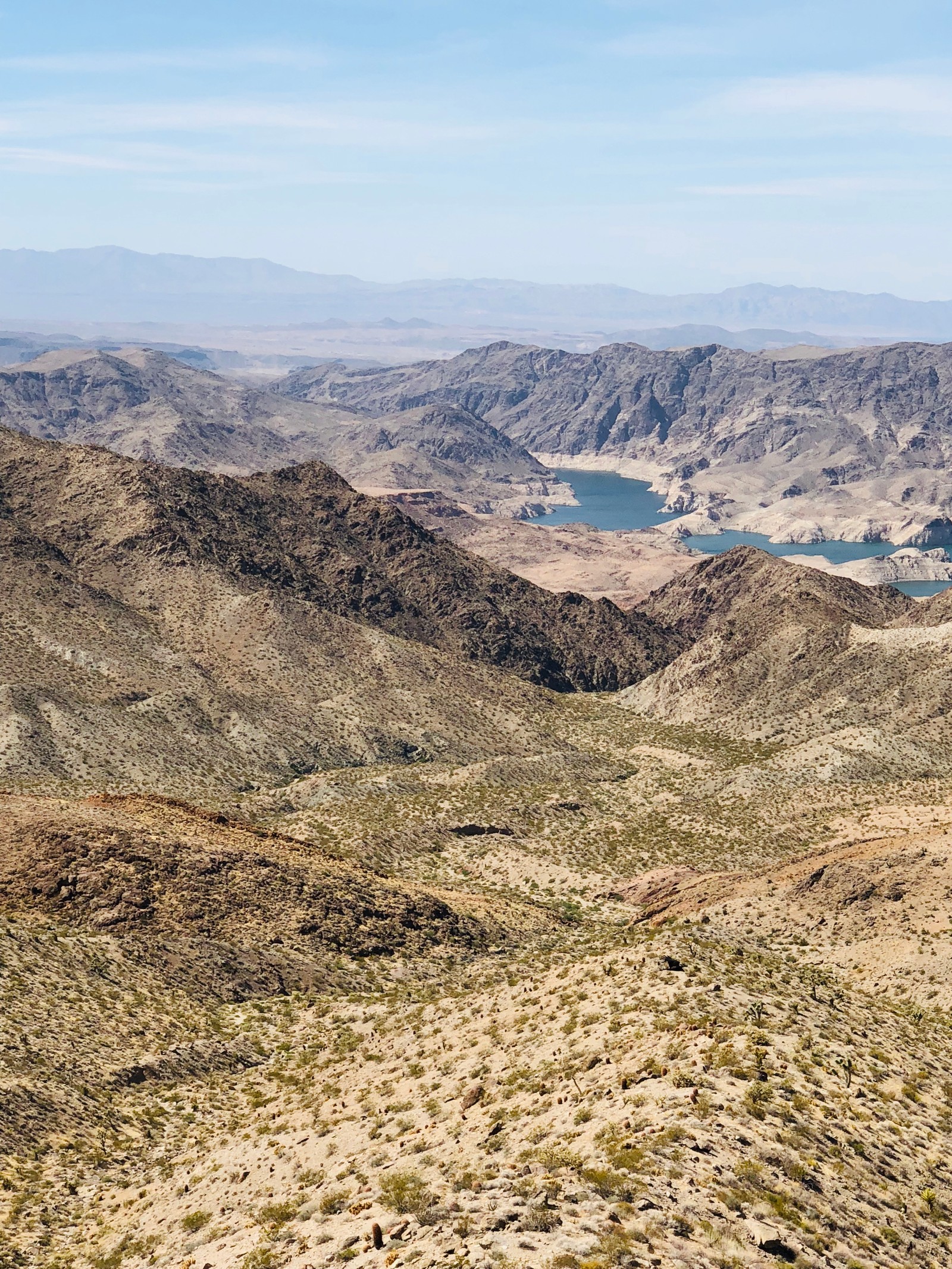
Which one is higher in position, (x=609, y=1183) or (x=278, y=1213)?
(x=609, y=1183)

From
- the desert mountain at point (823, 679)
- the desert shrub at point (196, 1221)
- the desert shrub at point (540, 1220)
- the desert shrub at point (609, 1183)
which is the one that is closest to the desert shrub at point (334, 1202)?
the desert shrub at point (196, 1221)

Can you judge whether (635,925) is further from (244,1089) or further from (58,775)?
(58,775)

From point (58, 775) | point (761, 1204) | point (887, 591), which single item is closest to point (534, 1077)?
point (761, 1204)

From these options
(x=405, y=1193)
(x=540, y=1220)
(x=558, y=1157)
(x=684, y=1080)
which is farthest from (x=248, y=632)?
(x=540, y=1220)

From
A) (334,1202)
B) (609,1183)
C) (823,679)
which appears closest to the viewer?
(609,1183)

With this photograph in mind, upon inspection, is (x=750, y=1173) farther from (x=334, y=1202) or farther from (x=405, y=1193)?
(x=334, y=1202)
